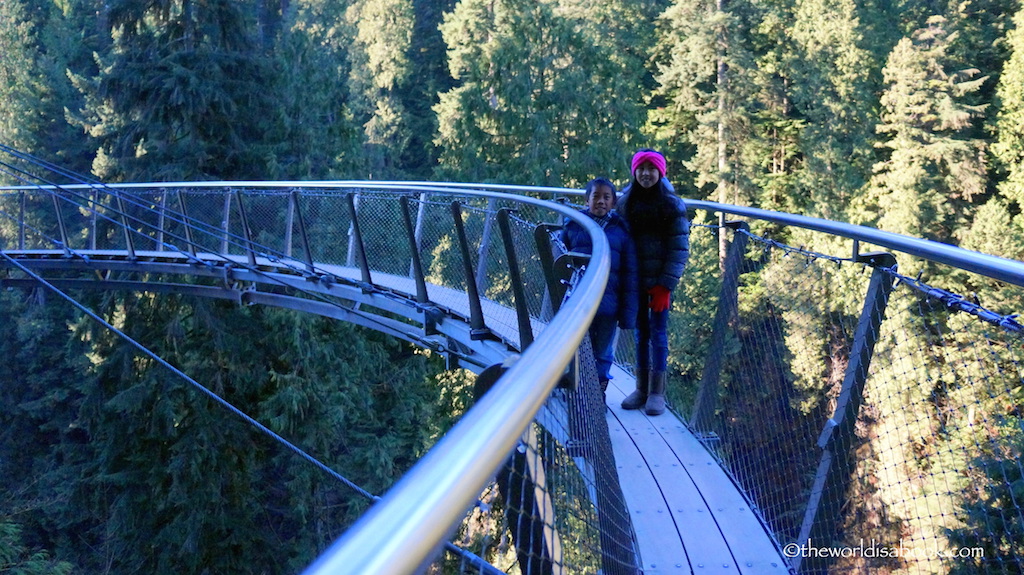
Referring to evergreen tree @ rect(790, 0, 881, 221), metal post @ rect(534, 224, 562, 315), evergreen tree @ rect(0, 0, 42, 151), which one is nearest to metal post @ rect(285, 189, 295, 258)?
metal post @ rect(534, 224, 562, 315)

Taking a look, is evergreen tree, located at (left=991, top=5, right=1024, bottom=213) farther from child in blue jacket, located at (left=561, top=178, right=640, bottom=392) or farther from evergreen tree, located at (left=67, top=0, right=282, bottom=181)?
child in blue jacket, located at (left=561, top=178, right=640, bottom=392)

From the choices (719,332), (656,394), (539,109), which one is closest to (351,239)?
(656,394)

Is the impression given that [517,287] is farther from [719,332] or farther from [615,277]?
[719,332]

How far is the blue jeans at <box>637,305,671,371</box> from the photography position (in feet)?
14.1

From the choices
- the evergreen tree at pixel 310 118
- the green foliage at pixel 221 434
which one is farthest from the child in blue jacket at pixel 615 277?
the evergreen tree at pixel 310 118

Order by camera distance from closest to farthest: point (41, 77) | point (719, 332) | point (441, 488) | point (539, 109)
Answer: point (441, 488)
point (719, 332)
point (539, 109)
point (41, 77)

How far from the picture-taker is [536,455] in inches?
55.3

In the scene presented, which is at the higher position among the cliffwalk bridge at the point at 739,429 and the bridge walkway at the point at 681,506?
the cliffwalk bridge at the point at 739,429

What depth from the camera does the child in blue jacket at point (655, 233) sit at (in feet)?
13.1

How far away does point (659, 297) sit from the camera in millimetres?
4203

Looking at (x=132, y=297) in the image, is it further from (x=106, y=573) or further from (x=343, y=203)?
(x=343, y=203)

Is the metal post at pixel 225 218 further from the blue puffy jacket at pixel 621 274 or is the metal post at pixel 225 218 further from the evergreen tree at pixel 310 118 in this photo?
the evergreen tree at pixel 310 118

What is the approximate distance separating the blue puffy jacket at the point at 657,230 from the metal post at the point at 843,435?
118 centimetres

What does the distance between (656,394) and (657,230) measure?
942 mm
